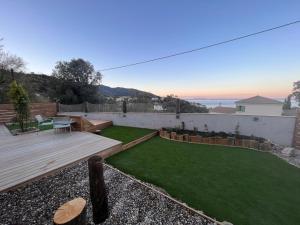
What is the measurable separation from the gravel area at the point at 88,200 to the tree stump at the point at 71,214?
2.24 feet

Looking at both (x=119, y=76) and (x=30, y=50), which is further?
(x=119, y=76)

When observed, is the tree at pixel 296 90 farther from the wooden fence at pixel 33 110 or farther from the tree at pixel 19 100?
the tree at pixel 19 100

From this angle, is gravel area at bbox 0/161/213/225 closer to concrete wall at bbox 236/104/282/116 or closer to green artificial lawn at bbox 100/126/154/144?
green artificial lawn at bbox 100/126/154/144

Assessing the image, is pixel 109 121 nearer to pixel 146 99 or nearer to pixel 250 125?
pixel 146 99

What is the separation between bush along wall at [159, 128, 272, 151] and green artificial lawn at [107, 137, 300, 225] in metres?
0.46

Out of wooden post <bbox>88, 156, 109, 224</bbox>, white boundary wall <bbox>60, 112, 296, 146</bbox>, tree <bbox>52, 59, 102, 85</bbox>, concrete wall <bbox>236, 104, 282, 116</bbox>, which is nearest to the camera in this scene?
wooden post <bbox>88, 156, 109, 224</bbox>

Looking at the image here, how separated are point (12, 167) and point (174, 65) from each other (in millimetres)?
10000

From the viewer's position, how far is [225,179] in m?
3.62

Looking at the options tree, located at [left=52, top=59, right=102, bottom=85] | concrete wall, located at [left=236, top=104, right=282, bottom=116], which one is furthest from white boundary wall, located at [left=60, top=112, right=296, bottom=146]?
concrete wall, located at [left=236, top=104, right=282, bottom=116]

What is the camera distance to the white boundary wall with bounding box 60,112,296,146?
6016 mm

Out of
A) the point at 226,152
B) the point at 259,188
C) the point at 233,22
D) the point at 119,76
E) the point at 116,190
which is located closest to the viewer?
the point at 116,190

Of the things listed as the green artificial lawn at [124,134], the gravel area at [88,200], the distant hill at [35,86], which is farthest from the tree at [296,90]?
the gravel area at [88,200]

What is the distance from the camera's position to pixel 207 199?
2.90m

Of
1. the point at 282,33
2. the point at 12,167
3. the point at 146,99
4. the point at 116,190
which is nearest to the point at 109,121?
the point at 146,99
